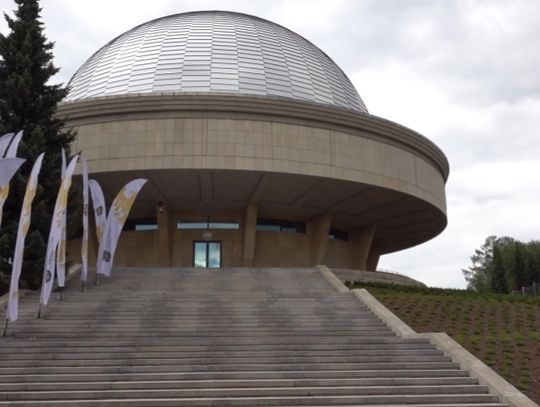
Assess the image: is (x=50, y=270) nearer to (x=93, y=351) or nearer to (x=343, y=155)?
(x=93, y=351)

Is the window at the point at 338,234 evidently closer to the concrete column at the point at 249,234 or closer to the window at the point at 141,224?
the concrete column at the point at 249,234

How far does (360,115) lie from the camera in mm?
26906

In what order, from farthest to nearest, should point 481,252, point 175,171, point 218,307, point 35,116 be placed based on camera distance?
point 481,252
point 175,171
point 35,116
point 218,307

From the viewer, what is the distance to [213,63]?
31344mm

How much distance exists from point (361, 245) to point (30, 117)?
19.7 m

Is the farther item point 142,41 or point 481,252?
point 481,252

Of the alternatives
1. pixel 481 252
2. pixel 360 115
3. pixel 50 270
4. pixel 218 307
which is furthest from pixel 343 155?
pixel 481 252

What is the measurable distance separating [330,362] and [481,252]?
77.4m

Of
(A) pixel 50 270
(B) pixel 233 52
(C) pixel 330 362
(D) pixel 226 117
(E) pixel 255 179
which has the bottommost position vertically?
Answer: (C) pixel 330 362

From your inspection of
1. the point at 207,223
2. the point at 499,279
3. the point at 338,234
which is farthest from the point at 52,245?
the point at 499,279

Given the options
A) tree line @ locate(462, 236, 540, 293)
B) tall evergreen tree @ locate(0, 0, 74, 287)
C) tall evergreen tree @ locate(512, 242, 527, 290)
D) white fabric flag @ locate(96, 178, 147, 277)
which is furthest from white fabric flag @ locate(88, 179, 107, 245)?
tall evergreen tree @ locate(512, 242, 527, 290)

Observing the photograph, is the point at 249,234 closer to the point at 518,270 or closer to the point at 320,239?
the point at 320,239

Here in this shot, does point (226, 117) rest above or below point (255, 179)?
above

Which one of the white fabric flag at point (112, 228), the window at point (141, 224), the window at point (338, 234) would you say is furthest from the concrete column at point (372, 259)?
the white fabric flag at point (112, 228)
